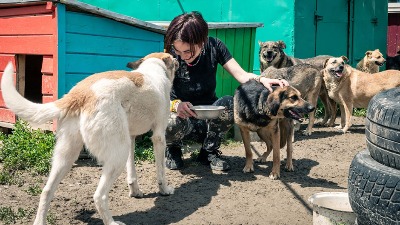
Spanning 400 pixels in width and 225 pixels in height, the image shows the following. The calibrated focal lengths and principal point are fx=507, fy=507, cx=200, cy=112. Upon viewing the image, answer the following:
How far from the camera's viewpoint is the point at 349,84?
849 centimetres

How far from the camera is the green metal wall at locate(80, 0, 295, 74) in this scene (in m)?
9.48

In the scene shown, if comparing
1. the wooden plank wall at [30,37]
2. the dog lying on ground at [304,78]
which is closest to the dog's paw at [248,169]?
the wooden plank wall at [30,37]

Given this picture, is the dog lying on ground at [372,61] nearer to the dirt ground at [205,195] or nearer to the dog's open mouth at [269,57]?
the dog's open mouth at [269,57]

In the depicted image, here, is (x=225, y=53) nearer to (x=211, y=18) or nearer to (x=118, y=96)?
(x=118, y=96)

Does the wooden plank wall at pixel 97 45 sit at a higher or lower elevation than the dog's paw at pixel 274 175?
higher

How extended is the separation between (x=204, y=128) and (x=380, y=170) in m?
2.81

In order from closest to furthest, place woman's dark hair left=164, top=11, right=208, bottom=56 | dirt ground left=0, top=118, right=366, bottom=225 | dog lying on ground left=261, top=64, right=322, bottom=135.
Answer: dirt ground left=0, top=118, right=366, bottom=225 < woman's dark hair left=164, top=11, right=208, bottom=56 < dog lying on ground left=261, top=64, right=322, bottom=135

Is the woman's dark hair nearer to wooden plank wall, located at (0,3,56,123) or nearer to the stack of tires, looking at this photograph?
wooden plank wall, located at (0,3,56,123)

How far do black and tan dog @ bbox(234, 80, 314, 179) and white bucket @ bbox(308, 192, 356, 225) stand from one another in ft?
4.41

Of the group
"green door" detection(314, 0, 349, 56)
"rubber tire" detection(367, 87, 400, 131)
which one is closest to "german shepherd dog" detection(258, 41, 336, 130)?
"green door" detection(314, 0, 349, 56)

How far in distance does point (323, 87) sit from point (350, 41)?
2836 millimetres

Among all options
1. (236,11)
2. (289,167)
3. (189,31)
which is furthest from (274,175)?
(236,11)

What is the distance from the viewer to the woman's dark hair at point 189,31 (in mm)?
4734

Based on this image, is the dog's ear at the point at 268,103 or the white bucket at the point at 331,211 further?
the dog's ear at the point at 268,103
